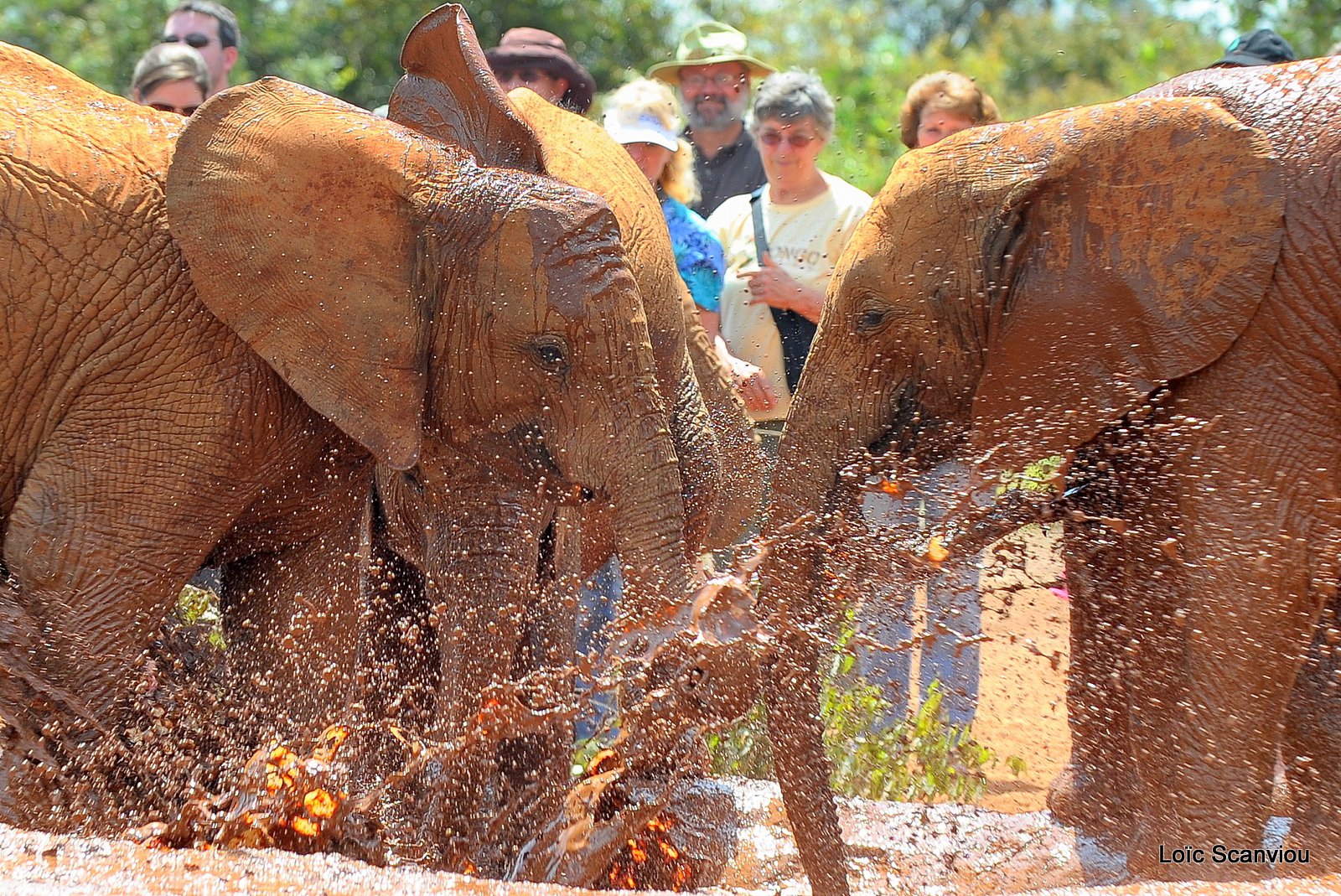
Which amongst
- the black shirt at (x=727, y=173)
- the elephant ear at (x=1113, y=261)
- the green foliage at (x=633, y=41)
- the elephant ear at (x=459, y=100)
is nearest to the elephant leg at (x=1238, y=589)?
the elephant ear at (x=1113, y=261)

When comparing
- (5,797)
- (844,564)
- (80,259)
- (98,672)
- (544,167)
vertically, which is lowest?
(5,797)

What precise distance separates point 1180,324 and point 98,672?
281 cm

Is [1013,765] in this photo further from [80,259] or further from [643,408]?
[80,259]

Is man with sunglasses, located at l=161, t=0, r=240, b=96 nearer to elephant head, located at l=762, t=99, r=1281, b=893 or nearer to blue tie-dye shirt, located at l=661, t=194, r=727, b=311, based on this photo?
blue tie-dye shirt, located at l=661, t=194, r=727, b=311

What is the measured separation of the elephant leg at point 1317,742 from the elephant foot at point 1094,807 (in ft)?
1.52

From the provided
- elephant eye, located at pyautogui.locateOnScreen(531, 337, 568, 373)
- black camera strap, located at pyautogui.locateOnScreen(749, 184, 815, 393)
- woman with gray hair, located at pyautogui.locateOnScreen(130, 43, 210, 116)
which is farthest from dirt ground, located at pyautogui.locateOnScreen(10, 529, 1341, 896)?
woman with gray hair, located at pyautogui.locateOnScreen(130, 43, 210, 116)

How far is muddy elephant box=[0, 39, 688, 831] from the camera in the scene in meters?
3.96

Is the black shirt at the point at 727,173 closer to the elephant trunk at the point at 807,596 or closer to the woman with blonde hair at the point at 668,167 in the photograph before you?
the woman with blonde hair at the point at 668,167

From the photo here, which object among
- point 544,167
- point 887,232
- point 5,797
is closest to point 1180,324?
point 887,232

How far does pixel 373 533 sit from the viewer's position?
16.1 feet

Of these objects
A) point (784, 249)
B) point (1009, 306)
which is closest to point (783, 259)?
point (784, 249)

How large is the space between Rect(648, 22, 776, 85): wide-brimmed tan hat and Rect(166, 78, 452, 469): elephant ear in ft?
8.60

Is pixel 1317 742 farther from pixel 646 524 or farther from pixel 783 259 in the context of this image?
pixel 783 259

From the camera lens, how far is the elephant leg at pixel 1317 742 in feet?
15.6
